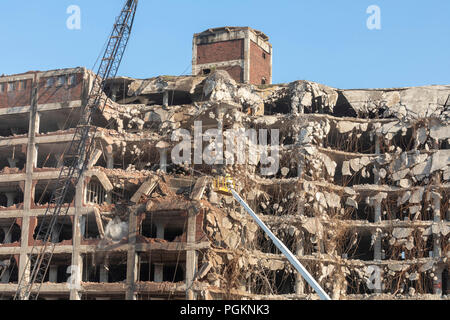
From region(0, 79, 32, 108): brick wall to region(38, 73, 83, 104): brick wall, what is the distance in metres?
1.03

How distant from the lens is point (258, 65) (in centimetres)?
7744

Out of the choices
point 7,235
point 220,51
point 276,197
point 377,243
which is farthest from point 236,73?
point 7,235

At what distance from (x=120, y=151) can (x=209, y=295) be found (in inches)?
651

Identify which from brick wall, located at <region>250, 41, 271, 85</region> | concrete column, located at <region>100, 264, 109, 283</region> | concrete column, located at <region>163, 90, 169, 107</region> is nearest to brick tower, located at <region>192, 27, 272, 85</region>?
brick wall, located at <region>250, 41, 271, 85</region>

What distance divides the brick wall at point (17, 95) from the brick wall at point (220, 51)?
657 inches

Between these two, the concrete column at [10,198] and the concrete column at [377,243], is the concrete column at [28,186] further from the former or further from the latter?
the concrete column at [377,243]

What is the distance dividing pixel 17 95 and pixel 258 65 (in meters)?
22.1

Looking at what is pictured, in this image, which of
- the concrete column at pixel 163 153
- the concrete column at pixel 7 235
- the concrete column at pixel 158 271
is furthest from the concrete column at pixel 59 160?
the concrete column at pixel 158 271

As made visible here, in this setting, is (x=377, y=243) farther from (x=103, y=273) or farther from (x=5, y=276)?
(x=5, y=276)

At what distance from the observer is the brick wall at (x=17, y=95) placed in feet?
223

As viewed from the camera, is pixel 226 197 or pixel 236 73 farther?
pixel 236 73

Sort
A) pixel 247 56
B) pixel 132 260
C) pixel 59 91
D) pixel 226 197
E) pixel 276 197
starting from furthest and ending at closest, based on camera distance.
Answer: pixel 247 56 < pixel 59 91 < pixel 276 197 < pixel 226 197 < pixel 132 260

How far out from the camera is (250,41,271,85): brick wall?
250 ft

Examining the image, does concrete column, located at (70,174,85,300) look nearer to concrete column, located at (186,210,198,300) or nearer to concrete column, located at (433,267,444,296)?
concrete column, located at (186,210,198,300)
